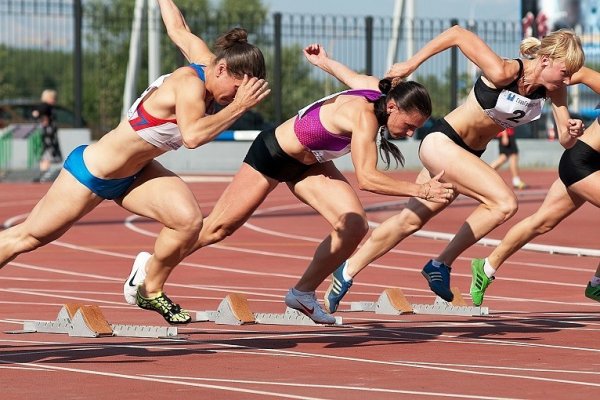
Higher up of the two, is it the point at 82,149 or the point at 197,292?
the point at 82,149

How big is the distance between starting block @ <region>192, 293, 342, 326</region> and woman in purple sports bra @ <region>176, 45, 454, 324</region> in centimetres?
46

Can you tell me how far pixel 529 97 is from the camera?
36.0 ft

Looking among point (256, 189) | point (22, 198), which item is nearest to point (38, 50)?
point (22, 198)

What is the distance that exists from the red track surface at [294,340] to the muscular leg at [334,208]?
1.90 feet

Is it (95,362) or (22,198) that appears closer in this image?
(95,362)

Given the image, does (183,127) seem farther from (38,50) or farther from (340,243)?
(38,50)

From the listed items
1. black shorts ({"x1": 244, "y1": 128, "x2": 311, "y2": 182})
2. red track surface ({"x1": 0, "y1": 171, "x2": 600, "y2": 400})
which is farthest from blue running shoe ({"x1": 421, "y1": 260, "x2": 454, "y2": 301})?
black shorts ({"x1": 244, "y1": 128, "x2": 311, "y2": 182})

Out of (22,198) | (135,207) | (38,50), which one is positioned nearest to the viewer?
(135,207)

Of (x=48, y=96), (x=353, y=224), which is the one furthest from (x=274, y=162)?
(x=48, y=96)

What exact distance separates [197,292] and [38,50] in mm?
22427

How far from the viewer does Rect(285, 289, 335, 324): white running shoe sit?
1089 cm

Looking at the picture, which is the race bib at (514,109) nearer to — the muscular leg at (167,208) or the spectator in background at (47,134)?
the muscular leg at (167,208)

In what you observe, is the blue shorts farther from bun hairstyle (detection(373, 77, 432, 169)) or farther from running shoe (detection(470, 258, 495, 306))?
running shoe (detection(470, 258, 495, 306))

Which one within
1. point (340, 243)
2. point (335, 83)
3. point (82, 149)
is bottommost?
point (335, 83)
